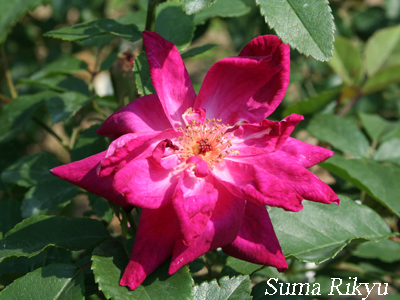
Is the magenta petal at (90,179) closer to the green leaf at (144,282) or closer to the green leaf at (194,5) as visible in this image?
the green leaf at (144,282)

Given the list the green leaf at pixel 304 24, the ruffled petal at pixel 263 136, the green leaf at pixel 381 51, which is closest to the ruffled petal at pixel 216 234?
the ruffled petal at pixel 263 136

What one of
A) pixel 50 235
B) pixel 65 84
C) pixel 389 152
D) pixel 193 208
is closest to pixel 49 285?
pixel 50 235

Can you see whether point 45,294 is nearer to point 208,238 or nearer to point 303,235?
point 208,238

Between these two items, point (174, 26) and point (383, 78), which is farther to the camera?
point (383, 78)

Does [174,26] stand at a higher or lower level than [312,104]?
higher

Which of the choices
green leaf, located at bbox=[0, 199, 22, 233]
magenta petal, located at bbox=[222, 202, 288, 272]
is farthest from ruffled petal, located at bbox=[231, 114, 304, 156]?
green leaf, located at bbox=[0, 199, 22, 233]

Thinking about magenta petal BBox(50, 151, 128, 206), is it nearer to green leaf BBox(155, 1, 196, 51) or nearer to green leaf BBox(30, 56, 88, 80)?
green leaf BBox(155, 1, 196, 51)

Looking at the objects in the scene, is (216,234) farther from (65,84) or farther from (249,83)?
(65,84)
